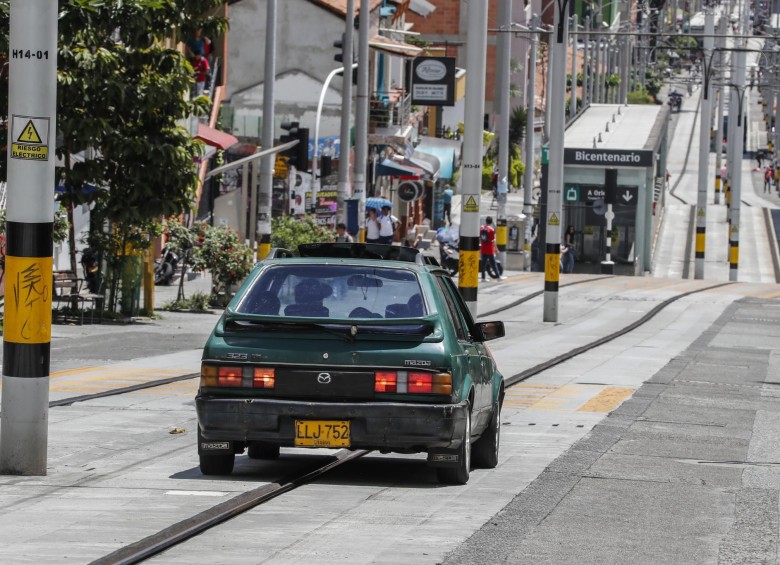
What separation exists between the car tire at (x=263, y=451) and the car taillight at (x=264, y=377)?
58.1 inches

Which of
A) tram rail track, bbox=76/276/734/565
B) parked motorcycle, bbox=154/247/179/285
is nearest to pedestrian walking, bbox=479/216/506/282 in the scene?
parked motorcycle, bbox=154/247/179/285

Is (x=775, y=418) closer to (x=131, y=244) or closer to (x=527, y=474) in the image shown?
(x=527, y=474)

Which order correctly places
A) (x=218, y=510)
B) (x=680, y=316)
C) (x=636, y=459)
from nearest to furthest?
1. (x=218, y=510)
2. (x=636, y=459)
3. (x=680, y=316)

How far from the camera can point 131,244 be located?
28.2 m

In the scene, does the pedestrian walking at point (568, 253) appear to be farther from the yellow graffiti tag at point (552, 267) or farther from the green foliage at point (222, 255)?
the green foliage at point (222, 255)

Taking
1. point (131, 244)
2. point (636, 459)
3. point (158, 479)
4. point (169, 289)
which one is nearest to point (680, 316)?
point (169, 289)

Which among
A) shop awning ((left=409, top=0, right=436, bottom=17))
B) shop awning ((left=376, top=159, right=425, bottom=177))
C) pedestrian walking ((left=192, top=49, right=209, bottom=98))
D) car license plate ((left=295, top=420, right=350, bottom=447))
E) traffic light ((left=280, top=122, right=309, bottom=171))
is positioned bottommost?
car license plate ((left=295, top=420, right=350, bottom=447))

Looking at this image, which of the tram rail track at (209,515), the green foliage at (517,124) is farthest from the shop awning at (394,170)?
the tram rail track at (209,515)

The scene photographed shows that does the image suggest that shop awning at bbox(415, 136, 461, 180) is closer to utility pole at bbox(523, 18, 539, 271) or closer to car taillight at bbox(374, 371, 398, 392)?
utility pole at bbox(523, 18, 539, 271)

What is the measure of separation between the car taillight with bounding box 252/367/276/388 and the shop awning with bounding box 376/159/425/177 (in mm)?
55954

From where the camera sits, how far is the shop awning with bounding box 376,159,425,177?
66.6 metres

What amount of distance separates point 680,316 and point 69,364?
64.4 ft

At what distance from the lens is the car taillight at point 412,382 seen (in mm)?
10711

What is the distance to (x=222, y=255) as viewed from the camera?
104 ft
